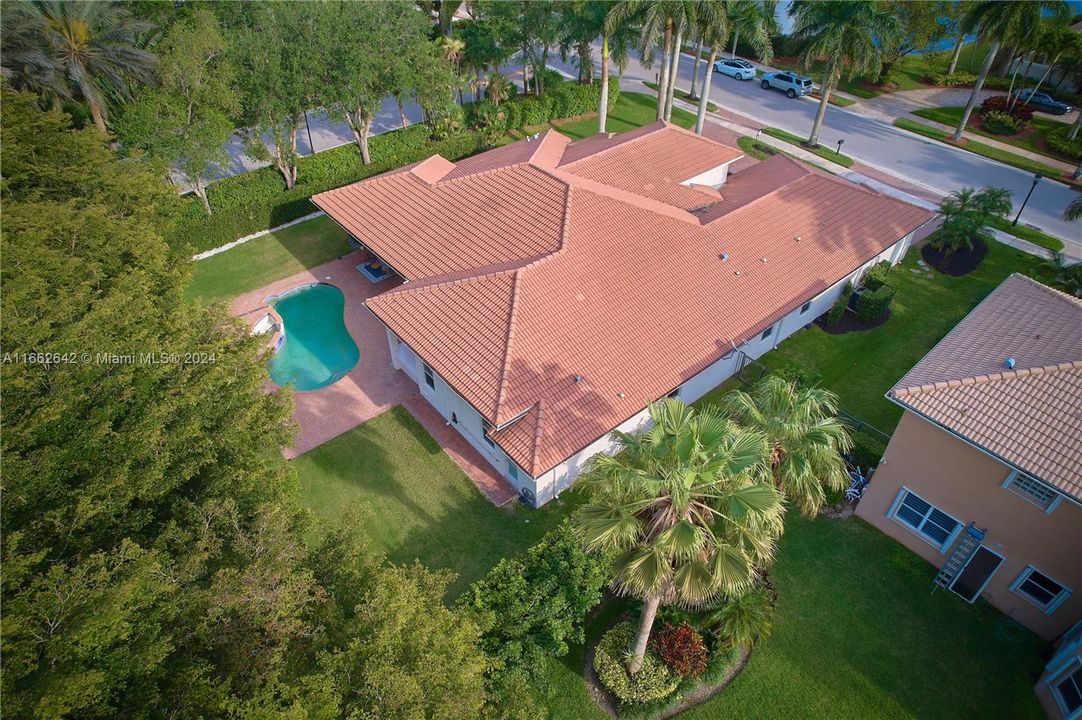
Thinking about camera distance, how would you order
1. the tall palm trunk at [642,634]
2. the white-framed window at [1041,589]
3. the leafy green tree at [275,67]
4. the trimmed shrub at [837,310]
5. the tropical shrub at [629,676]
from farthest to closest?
the leafy green tree at [275,67] → the trimmed shrub at [837,310] → the white-framed window at [1041,589] → the tropical shrub at [629,676] → the tall palm trunk at [642,634]

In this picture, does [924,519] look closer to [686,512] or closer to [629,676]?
[629,676]

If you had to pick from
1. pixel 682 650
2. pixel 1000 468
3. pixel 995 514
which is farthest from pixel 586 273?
pixel 995 514

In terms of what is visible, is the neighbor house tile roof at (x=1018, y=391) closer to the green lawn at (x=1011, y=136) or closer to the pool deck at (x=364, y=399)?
the pool deck at (x=364, y=399)

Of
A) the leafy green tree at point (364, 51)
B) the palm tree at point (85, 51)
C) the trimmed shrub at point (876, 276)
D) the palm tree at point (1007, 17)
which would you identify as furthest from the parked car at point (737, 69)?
the palm tree at point (85, 51)

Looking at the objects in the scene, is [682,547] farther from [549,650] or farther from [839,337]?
[839,337]

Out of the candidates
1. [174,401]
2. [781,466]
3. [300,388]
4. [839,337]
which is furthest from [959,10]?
[174,401]

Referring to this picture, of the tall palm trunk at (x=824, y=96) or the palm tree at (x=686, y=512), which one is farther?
the tall palm trunk at (x=824, y=96)

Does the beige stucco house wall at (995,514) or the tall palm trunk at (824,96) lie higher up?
the tall palm trunk at (824,96)
